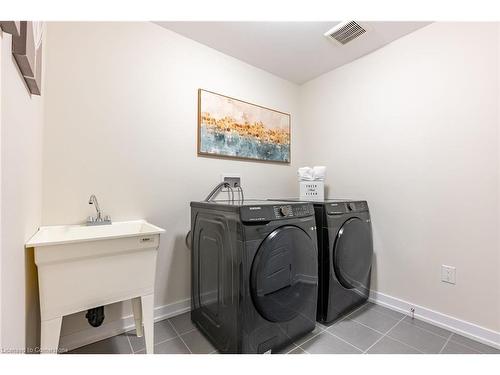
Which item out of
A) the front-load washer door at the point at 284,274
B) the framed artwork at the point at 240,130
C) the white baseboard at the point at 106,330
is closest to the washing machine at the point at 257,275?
the front-load washer door at the point at 284,274

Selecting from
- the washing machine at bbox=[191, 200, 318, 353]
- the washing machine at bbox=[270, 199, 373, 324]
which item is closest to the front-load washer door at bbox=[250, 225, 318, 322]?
the washing machine at bbox=[191, 200, 318, 353]

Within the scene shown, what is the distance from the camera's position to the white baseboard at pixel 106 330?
4.28 ft

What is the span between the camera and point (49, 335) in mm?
939

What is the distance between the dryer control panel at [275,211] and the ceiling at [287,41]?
134 cm

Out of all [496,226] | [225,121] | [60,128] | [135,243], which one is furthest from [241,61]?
[496,226]

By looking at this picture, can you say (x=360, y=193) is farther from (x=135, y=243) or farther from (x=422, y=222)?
(x=135, y=243)

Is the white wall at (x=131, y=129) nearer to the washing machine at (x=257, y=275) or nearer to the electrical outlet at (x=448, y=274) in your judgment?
the washing machine at (x=257, y=275)

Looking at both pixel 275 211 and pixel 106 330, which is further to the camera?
pixel 106 330

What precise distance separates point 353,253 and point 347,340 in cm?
56

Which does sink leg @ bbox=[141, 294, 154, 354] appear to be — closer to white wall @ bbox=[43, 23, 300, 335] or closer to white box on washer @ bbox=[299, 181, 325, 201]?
white wall @ bbox=[43, 23, 300, 335]

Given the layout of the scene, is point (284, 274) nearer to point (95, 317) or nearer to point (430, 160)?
point (95, 317)

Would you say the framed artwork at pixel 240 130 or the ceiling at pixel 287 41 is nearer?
the ceiling at pixel 287 41

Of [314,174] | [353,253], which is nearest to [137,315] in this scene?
[353,253]
